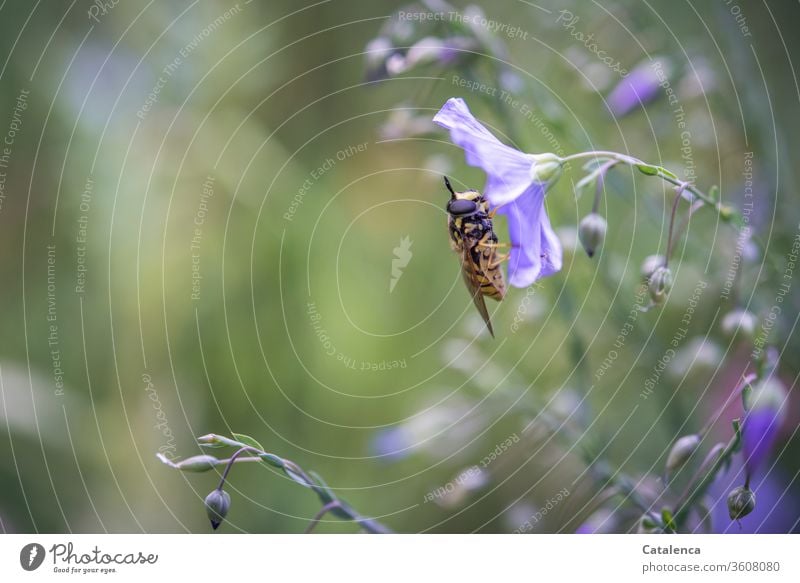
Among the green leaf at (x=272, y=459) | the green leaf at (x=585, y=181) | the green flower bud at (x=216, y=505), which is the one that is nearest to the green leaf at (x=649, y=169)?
the green leaf at (x=585, y=181)

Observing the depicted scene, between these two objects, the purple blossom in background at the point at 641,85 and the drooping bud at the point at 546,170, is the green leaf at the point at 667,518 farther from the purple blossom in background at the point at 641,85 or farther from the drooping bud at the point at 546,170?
the purple blossom in background at the point at 641,85

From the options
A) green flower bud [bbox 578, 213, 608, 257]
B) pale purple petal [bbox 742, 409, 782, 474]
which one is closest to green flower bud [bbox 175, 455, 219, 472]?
→ green flower bud [bbox 578, 213, 608, 257]

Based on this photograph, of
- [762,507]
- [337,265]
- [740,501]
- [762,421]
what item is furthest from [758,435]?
[337,265]

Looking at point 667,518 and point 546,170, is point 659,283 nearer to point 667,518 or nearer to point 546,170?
point 546,170

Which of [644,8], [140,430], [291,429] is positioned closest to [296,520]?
[291,429]

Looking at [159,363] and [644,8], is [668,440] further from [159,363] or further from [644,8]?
[159,363]

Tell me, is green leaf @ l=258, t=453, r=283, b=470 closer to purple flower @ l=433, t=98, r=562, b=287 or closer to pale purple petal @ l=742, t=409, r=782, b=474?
purple flower @ l=433, t=98, r=562, b=287
